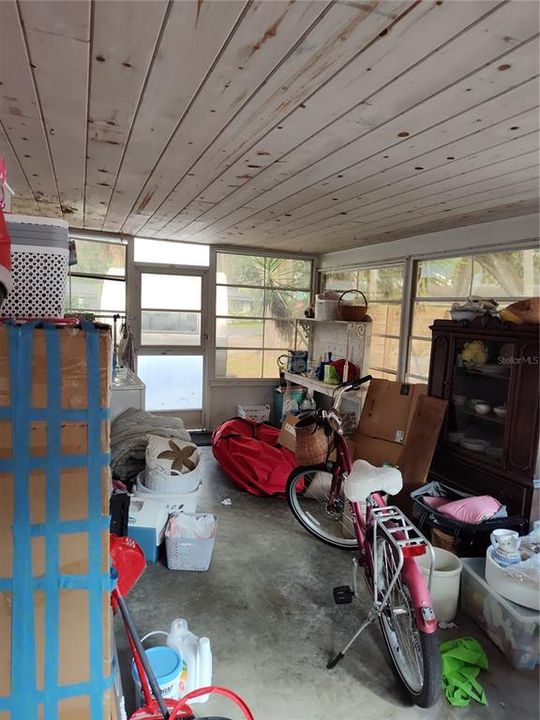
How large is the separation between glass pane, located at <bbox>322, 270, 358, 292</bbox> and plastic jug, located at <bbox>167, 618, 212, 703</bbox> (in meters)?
3.93

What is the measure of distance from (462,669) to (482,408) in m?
1.50

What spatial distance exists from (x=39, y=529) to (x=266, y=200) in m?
2.37

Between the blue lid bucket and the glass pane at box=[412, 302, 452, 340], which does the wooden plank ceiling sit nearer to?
the glass pane at box=[412, 302, 452, 340]

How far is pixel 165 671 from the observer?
1.68 meters

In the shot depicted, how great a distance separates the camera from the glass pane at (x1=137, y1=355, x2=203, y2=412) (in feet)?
17.6

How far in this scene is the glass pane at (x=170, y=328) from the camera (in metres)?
5.27

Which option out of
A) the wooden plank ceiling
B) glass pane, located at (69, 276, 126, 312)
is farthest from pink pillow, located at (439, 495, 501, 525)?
glass pane, located at (69, 276, 126, 312)

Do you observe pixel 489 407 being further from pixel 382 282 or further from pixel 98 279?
pixel 98 279

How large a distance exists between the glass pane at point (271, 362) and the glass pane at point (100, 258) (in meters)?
1.99

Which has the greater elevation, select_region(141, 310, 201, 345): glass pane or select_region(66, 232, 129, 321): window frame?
select_region(66, 232, 129, 321): window frame

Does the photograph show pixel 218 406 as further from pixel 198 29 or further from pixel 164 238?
pixel 198 29

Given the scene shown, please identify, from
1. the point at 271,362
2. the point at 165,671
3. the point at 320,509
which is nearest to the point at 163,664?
the point at 165,671

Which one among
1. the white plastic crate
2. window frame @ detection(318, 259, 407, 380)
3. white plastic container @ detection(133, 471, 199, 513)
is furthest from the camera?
the white plastic crate

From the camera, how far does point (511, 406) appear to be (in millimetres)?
2627
